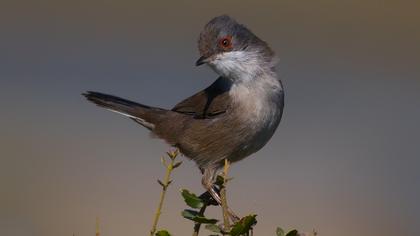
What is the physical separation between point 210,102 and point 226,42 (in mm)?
485

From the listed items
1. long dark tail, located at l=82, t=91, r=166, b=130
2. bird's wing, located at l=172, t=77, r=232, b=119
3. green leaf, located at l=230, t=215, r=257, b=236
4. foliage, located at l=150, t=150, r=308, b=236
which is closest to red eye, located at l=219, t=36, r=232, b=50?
bird's wing, located at l=172, t=77, r=232, b=119

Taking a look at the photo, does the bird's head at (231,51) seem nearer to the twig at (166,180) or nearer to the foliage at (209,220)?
the foliage at (209,220)

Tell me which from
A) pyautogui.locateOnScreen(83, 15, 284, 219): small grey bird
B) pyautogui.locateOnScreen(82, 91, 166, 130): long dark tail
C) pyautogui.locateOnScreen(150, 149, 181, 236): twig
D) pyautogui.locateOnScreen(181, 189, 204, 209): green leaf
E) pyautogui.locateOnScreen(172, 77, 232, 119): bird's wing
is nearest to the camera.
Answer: pyautogui.locateOnScreen(150, 149, 181, 236): twig

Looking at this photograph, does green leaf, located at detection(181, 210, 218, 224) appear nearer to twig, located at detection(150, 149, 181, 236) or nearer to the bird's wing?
twig, located at detection(150, 149, 181, 236)

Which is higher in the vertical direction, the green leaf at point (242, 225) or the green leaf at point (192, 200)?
the green leaf at point (192, 200)

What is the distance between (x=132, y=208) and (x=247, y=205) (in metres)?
1.02

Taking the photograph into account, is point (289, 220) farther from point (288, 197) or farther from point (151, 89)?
point (151, 89)

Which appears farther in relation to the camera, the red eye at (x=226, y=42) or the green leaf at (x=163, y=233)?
the red eye at (x=226, y=42)

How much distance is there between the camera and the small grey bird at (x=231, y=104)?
18.1 ft

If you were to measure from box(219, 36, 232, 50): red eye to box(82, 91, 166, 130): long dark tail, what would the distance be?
85 cm

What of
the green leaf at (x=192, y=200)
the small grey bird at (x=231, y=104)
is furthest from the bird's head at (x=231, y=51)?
the green leaf at (x=192, y=200)

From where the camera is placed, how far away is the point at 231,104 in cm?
573

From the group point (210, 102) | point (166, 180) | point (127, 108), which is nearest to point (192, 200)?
point (166, 180)

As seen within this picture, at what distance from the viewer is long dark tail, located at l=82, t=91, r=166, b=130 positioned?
622cm
